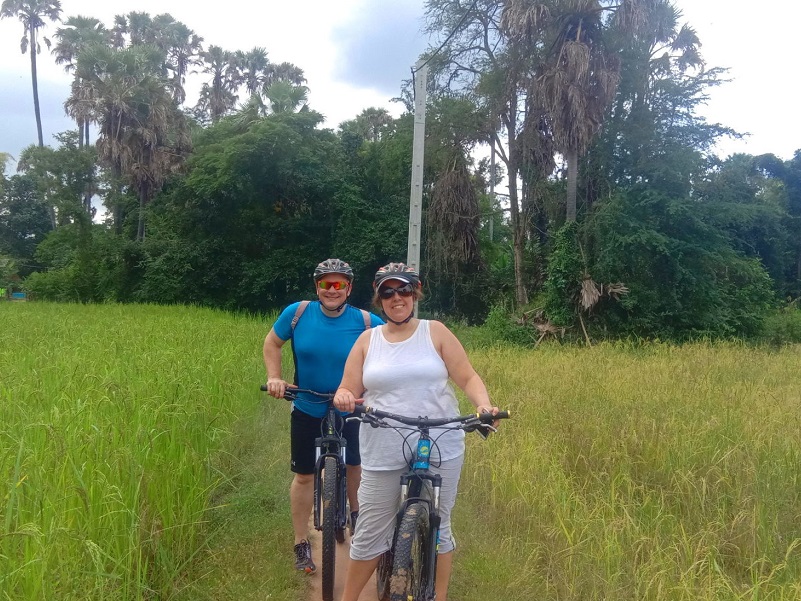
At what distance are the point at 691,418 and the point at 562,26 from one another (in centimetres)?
1434

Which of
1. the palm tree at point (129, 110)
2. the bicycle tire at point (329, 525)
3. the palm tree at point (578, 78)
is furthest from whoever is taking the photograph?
the palm tree at point (129, 110)

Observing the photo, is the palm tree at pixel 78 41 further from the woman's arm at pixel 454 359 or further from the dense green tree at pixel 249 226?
the woman's arm at pixel 454 359

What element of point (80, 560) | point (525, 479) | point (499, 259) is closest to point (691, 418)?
point (525, 479)

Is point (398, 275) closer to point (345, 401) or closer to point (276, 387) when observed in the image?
point (345, 401)

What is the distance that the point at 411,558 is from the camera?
8.72 feet

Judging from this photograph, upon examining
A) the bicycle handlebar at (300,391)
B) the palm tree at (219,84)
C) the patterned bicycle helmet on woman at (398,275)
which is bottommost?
the bicycle handlebar at (300,391)

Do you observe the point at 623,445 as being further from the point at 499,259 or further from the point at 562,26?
the point at 499,259

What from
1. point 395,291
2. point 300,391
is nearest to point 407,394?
point 395,291

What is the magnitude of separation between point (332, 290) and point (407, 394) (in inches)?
42.6

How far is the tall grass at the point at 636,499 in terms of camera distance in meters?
3.60

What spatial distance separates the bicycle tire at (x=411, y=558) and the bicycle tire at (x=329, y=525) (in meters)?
0.77

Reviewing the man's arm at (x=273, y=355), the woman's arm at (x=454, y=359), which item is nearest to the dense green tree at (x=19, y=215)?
the man's arm at (x=273, y=355)

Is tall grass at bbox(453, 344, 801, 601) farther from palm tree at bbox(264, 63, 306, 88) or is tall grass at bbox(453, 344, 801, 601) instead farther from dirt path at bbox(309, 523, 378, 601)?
palm tree at bbox(264, 63, 306, 88)

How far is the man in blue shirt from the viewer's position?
3713 mm
